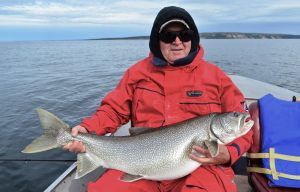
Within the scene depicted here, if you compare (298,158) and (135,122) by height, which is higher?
(135,122)

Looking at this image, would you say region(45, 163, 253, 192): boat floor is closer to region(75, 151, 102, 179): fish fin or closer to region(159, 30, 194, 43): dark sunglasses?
region(75, 151, 102, 179): fish fin

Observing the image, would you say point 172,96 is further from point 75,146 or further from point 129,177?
point 75,146

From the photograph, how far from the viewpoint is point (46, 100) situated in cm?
1548

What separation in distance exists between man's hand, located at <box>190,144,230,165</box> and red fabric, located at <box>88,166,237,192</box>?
0.14 m

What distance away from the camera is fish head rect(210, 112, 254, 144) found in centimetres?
374

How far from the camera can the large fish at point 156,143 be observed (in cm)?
377

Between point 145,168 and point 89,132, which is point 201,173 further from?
point 89,132

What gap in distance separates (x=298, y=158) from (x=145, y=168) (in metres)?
1.75

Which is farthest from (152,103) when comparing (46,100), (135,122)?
(46,100)

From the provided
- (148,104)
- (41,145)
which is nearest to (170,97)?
(148,104)

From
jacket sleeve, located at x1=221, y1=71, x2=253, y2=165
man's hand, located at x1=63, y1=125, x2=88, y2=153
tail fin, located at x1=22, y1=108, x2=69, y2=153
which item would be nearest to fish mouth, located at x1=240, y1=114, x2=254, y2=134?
jacket sleeve, located at x1=221, y1=71, x2=253, y2=165

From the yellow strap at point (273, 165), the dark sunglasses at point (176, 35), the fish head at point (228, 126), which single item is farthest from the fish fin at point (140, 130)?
the yellow strap at point (273, 165)

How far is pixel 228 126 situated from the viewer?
375 centimetres

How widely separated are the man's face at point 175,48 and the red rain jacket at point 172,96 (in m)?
0.15
